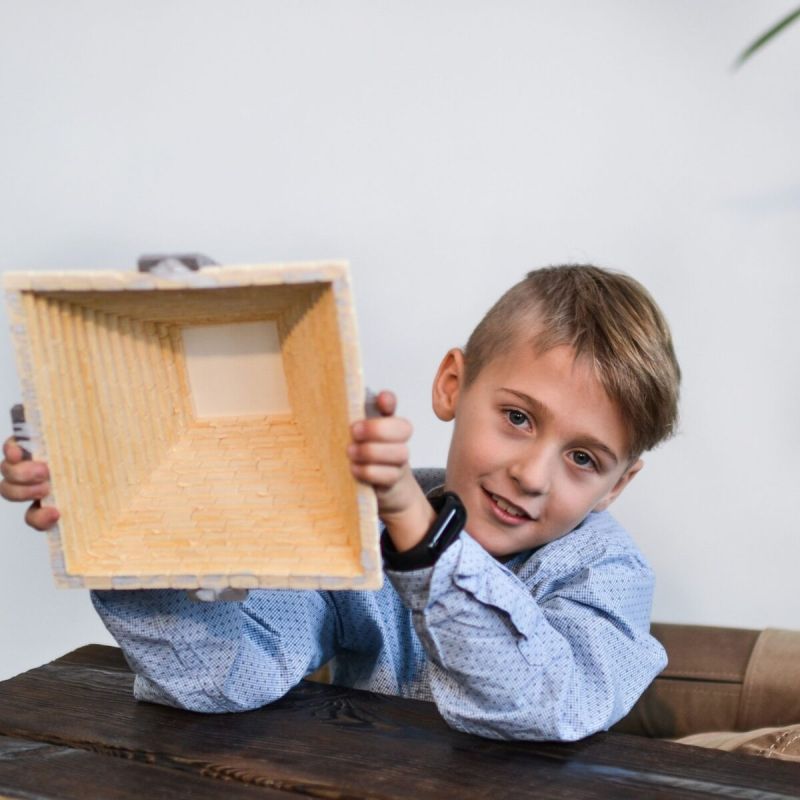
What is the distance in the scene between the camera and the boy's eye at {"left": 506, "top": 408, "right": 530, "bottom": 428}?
3.56 ft

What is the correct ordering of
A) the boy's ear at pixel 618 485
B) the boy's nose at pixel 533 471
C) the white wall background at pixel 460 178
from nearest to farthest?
the boy's nose at pixel 533 471, the boy's ear at pixel 618 485, the white wall background at pixel 460 178

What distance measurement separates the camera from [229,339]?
0.91 meters

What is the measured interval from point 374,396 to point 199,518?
0.21m

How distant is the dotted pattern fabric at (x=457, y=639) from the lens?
33.6 inches

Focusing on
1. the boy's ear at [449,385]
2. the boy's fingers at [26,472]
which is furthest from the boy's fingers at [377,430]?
the boy's ear at [449,385]

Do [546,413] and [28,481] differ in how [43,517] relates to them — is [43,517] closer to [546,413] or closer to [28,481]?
[28,481]

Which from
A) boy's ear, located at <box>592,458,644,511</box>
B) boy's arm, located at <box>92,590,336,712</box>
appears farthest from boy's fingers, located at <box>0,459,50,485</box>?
boy's ear, located at <box>592,458,644,511</box>

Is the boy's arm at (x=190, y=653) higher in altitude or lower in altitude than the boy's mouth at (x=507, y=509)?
lower

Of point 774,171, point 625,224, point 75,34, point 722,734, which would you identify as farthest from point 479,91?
point 722,734

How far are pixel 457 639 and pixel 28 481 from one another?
363 millimetres

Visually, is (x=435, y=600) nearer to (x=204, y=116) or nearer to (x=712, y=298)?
(x=712, y=298)

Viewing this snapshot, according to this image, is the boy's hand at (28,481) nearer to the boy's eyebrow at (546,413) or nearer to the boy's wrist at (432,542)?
the boy's wrist at (432,542)

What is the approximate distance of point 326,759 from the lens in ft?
2.75

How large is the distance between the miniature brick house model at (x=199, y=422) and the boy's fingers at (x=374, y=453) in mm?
21
